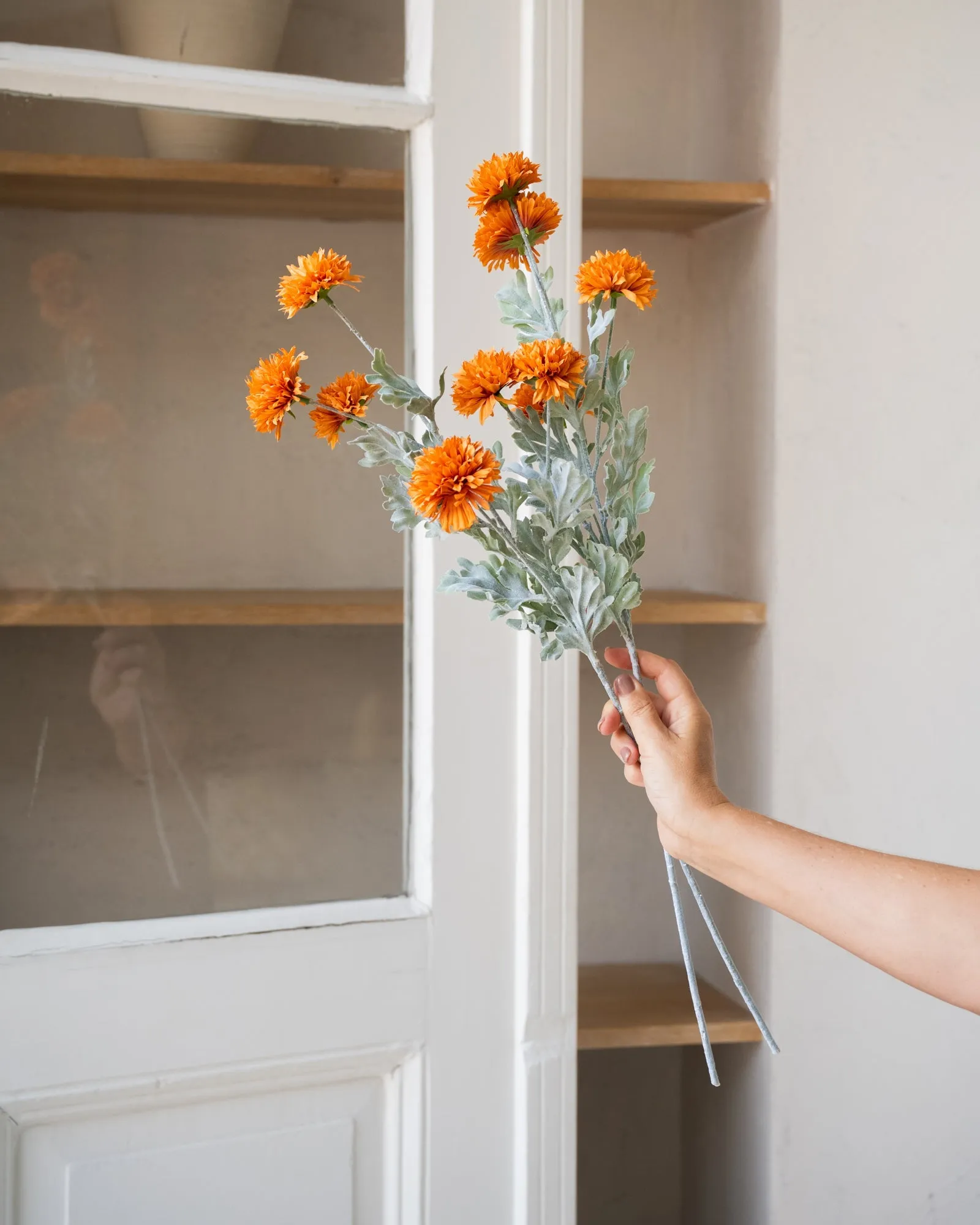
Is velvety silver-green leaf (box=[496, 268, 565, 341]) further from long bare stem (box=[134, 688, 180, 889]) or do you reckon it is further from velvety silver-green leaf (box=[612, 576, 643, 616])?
long bare stem (box=[134, 688, 180, 889])

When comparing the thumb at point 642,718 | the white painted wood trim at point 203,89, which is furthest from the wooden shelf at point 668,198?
the thumb at point 642,718

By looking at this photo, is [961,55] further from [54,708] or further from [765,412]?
Result: [54,708]

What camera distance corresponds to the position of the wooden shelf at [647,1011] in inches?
47.3

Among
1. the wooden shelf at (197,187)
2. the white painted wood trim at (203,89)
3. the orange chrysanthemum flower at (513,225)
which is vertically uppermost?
the white painted wood trim at (203,89)

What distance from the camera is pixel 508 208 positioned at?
0.58 m

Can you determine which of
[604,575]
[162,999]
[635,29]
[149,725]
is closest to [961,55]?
[635,29]

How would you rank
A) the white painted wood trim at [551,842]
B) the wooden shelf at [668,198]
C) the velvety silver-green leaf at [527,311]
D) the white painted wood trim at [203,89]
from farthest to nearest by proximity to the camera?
the wooden shelf at [668,198] < the white painted wood trim at [551,842] < the white painted wood trim at [203,89] < the velvety silver-green leaf at [527,311]

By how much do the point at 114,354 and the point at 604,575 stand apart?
1.76ft

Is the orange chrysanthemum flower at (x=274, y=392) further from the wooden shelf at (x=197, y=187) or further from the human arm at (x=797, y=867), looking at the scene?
the wooden shelf at (x=197, y=187)

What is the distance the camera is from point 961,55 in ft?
3.94

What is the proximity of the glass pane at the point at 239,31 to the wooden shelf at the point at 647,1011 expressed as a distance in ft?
3.27

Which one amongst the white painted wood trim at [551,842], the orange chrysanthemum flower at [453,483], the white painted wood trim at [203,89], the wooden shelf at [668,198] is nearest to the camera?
the orange chrysanthemum flower at [453,483]

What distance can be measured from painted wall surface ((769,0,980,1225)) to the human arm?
0.54 m

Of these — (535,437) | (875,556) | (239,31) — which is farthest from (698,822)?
(239,31)
